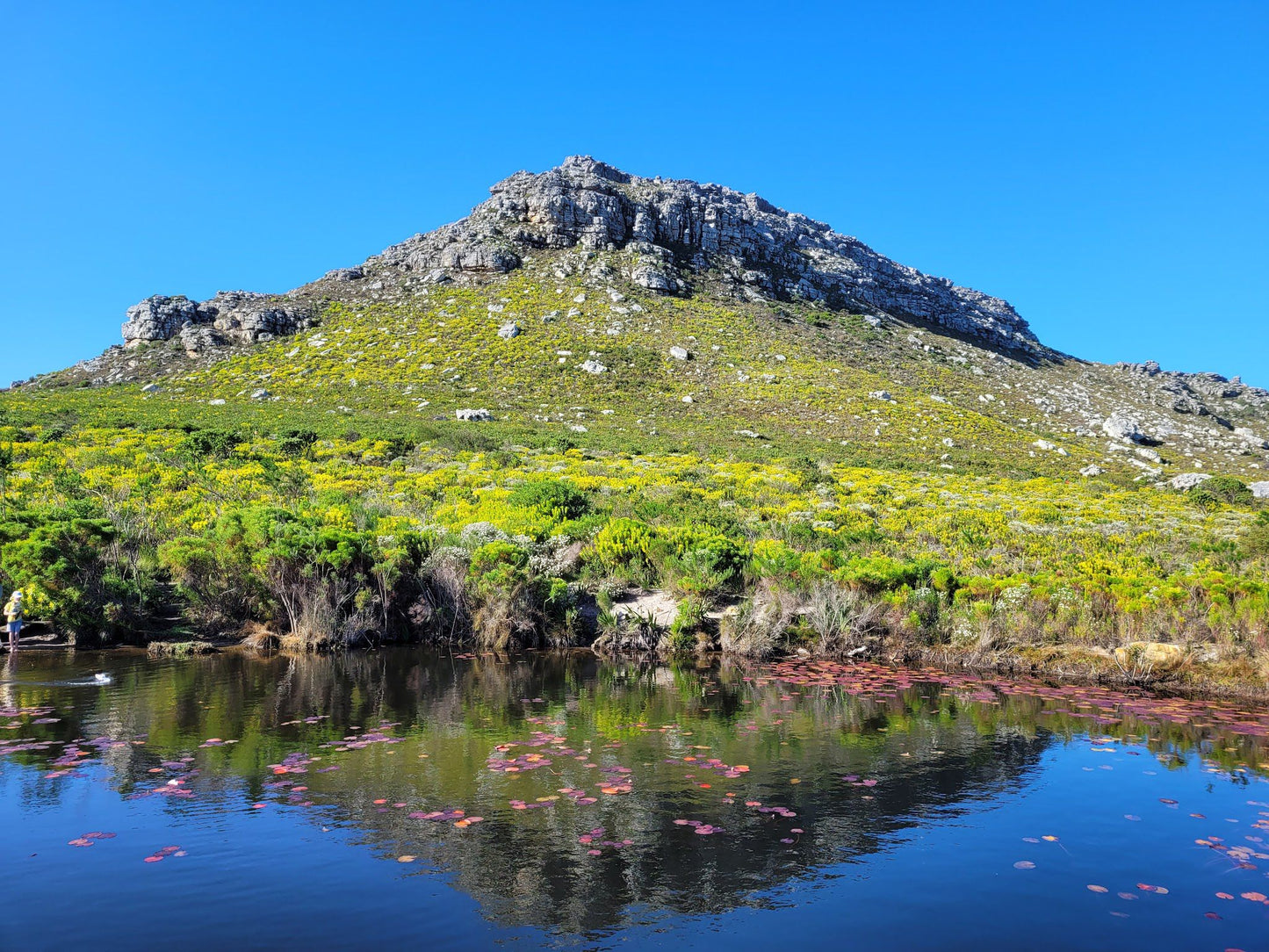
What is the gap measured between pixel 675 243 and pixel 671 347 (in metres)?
24.9

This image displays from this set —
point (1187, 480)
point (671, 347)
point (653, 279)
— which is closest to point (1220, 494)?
point (1187, 480)

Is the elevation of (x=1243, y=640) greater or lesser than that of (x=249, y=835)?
greater

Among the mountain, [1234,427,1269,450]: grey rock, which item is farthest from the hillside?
[1234,427,1269,450]: grey rock

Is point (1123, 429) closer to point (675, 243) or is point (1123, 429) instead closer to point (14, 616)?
point (675, 243)

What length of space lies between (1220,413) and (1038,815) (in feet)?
290

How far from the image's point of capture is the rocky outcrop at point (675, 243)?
74.0 m

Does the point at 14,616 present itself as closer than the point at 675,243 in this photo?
Yes

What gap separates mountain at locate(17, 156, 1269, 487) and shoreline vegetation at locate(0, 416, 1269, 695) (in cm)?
2279

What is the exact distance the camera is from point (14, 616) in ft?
46.8

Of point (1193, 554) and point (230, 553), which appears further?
point (1193, 554)

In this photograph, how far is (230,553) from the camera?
51.5ft

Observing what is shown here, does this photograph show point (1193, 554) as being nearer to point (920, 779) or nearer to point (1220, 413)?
point (920, 779)

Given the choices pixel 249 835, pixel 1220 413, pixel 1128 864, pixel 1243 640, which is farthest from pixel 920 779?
pixel 1220 413

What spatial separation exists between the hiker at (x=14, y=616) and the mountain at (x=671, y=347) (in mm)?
32158
